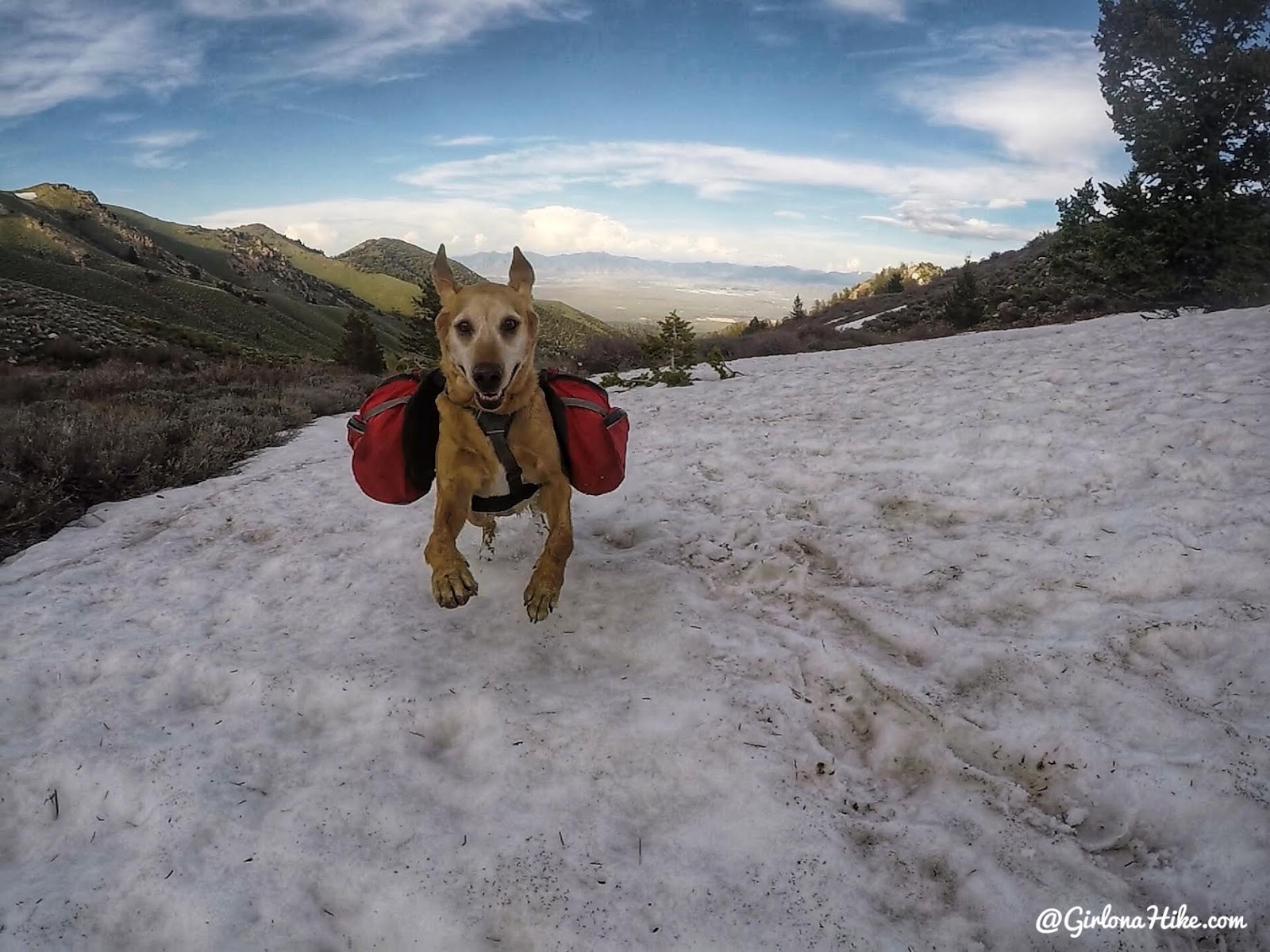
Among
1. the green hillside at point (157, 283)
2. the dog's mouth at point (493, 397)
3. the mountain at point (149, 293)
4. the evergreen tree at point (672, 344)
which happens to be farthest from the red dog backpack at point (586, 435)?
the green hillside at point (157, 283)

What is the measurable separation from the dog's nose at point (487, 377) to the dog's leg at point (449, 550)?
2.56ft

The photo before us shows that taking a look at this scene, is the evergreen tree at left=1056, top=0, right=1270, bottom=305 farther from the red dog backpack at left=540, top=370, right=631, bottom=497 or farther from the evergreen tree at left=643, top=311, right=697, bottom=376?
the red dog backpack at left=540, top=370, right=631, bottom=497

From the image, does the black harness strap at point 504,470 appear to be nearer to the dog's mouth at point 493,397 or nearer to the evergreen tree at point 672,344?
the dog's mouth at point 493,397

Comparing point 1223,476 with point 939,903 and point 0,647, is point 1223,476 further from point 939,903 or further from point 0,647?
point 0,647

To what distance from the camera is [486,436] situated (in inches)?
144

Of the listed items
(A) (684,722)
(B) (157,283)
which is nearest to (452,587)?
(A) (684,722)

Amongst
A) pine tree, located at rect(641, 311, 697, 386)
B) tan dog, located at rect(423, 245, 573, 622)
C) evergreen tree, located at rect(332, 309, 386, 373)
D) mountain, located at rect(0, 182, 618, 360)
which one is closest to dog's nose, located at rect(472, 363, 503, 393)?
tan dog, located at rect(423, 245, 573, 622)

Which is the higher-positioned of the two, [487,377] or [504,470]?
[487,377]

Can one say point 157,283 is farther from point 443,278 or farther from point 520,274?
point 520,274

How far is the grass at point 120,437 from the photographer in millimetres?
6078

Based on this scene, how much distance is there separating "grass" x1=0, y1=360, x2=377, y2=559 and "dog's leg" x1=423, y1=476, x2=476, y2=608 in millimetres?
4294

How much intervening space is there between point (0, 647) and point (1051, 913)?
5316 mm

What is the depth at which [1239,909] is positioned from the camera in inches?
80.5

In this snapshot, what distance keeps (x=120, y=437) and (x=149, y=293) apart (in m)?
99.4
